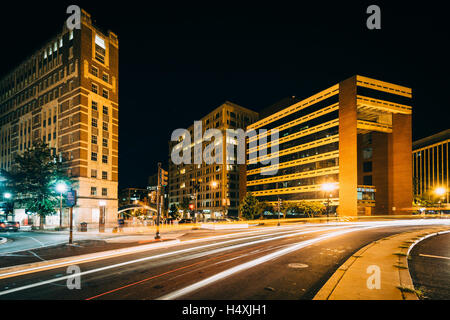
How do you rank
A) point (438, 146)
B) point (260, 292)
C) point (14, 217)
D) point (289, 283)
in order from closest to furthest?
point (260, 292) → point (289, 283) → point (14, 217) → point (438, 146)

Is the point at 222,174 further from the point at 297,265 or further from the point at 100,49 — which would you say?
the point at 297,265

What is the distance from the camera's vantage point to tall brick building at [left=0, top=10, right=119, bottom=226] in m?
45.4

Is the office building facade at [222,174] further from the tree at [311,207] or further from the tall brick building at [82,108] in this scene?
the tall brick building at [82,108]

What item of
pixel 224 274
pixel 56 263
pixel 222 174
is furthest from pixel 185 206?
pixel 224 274

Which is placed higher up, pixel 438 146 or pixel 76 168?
pixel 438 146

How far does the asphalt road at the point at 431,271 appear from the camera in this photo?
7.25m

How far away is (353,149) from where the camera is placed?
5581 cm

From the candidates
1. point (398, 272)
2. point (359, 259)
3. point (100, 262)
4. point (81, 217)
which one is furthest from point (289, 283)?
point (81, 217)

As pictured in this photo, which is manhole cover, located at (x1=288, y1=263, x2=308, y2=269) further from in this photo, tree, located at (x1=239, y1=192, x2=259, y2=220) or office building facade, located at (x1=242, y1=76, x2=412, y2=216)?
tree, located at (x1=239, y1=192, x2=259, y2=220)

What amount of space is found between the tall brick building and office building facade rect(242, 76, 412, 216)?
1742 inches

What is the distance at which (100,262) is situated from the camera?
1238 centimetres

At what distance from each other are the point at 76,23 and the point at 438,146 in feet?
410
